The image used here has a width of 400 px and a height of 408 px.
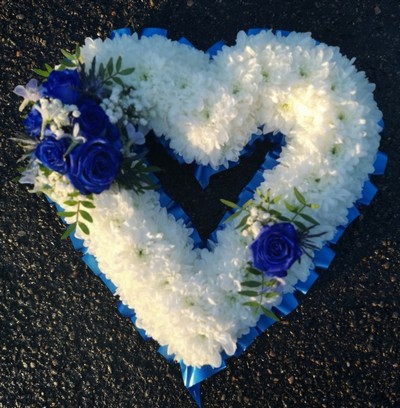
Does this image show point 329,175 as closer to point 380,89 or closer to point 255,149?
point 255,149

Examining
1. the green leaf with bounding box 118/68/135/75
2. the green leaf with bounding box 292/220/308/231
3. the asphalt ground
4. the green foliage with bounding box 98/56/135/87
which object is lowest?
the asphalt ground

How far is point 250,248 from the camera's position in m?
1.59

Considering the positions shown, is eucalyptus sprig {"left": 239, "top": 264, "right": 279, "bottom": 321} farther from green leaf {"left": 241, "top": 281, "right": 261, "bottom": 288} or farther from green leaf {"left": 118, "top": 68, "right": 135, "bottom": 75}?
green leaf {"left": 118, "top": 68, "right": 135, "bottom": 75}

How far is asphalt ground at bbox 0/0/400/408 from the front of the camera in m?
1.98

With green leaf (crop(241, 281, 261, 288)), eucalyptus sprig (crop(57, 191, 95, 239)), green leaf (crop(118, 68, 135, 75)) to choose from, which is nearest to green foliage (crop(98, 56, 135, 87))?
green leaf (crop(118, 68, 135, 75))

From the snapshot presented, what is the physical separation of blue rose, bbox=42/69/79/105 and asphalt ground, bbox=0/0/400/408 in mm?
507

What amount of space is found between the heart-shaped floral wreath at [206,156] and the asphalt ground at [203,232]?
0.33 metres

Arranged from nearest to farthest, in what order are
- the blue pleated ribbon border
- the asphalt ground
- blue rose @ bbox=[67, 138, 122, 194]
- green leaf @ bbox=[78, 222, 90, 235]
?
1. blue rose @ bbox=[67, 138, 122, 194]
2. green leaf @ bbox=[78, 222, 90, 235]
3. the blue pleated ribbon border
4. the asphalt ground

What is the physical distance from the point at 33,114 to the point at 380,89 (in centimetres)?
120

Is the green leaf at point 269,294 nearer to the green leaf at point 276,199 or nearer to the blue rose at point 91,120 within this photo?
the green leaf at point 276,199

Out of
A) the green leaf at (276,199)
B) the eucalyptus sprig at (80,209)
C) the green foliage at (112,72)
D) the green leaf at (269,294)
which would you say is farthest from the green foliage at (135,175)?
the green leaf at (269,294)

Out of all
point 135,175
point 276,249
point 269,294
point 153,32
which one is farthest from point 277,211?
point 153,32

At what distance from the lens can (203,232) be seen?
2.03 metres

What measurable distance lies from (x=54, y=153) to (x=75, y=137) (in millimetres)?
74
